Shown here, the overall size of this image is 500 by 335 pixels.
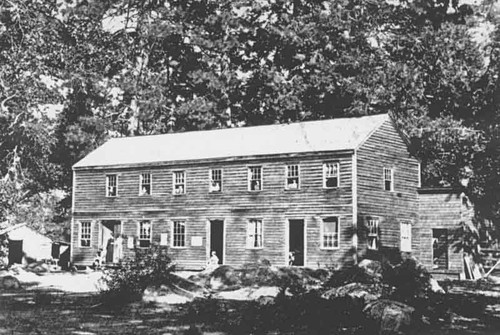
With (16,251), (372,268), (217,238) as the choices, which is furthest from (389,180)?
(16,251)

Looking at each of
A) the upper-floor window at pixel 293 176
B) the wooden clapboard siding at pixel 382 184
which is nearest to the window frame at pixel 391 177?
the wooden clapboard siding at pixel 382 184

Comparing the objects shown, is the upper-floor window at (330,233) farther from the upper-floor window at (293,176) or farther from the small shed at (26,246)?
the small shed at (26,246)

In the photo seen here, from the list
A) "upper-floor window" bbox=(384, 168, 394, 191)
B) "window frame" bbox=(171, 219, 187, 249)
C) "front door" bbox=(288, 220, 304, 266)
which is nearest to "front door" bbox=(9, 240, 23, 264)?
"window frame" bbox=(171, 219, 187, 249)

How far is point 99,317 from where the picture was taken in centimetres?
1744

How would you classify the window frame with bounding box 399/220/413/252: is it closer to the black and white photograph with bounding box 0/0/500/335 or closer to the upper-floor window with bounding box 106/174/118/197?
the black and white photograph with bounding box 0/0/500/335

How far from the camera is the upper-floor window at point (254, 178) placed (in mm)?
37344

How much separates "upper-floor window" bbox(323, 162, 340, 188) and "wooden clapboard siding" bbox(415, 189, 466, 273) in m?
6.03

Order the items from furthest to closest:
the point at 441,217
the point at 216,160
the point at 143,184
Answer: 1. the point at 143,184
2. the point at 216,160
3. the point at 441,217

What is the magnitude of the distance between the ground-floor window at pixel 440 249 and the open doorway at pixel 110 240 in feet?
56.9

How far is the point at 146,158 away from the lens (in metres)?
41.8

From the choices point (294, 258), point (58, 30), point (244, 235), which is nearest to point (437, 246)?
point (294, 258)

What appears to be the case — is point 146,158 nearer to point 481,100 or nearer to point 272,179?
point 272,179

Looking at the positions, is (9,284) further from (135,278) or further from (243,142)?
(243,142)

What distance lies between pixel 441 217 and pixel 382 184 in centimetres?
365
